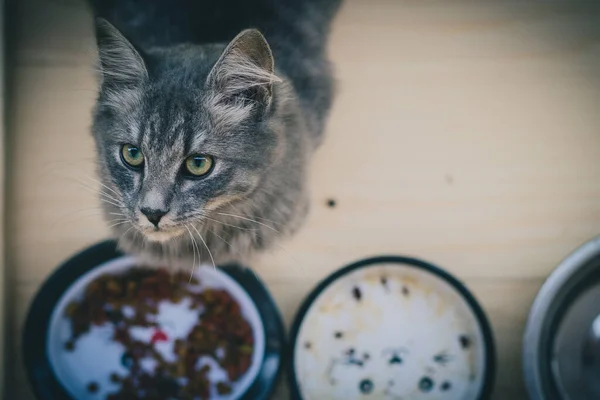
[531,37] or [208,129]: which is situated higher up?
[531,37]

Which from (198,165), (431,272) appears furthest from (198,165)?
(431,272)

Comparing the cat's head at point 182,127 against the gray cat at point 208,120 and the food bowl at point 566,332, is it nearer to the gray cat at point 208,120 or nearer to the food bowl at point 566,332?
the gray cat at point 208,120

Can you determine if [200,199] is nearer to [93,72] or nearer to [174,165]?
[174,165]

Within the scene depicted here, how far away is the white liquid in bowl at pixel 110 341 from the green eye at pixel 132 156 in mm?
211

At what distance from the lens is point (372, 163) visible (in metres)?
1.03

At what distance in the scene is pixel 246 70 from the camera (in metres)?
0.85

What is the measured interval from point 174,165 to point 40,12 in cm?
45

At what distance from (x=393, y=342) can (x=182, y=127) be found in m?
0.56

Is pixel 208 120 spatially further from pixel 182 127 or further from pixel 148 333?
pixel 148 333

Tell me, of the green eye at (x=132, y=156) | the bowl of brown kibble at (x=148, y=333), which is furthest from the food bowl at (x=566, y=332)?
the green eye at (x=132, y=156)

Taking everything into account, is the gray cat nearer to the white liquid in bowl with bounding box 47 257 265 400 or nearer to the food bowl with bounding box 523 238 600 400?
the white liquid in bowl with bounding box 47 257 265 400

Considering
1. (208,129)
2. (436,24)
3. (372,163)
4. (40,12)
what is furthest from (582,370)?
(40,12)

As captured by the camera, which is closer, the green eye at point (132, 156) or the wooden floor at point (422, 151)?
the green eye at point (132, 156)

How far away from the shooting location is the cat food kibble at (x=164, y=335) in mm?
998
